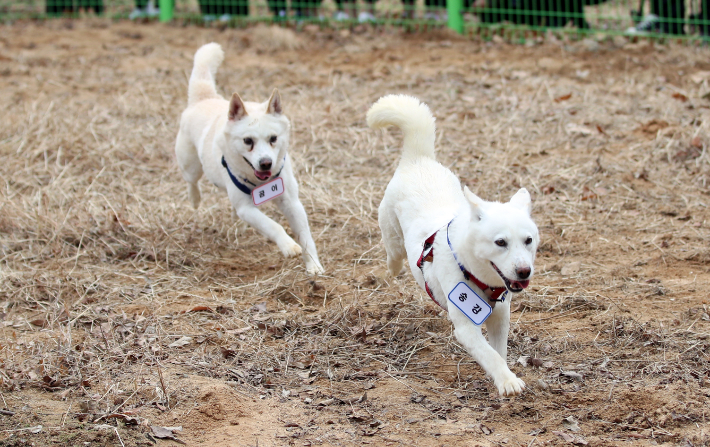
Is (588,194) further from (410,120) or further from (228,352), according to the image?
(228,352)

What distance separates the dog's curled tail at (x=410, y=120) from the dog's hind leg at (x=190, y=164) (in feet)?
7.36

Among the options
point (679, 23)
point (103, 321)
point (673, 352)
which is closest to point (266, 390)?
point (103, 321)

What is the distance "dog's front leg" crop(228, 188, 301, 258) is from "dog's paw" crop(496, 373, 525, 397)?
197 cm

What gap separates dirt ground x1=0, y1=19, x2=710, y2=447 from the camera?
3033 mm

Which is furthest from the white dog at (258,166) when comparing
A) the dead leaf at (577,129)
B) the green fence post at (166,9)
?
the green fence post at (166,9)

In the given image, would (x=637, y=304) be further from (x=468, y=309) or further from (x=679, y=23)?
(x=679, y=23)

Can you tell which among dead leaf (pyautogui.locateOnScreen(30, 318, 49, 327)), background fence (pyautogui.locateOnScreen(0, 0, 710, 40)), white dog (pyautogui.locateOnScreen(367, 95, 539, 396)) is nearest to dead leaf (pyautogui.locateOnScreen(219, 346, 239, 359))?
white dog (pyautogui.locateOnScreen(367, 95, 539, 396))

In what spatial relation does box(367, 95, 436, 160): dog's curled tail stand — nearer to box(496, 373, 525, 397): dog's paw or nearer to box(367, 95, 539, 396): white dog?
box(367, 95, 539, 396): white dog

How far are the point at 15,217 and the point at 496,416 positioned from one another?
12.8 feet

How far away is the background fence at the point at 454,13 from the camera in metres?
9.27

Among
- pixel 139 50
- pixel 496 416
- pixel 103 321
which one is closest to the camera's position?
pixel 496 416

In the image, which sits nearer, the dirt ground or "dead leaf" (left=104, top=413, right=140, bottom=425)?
"dead leaf" (left=104, top=413, right=140, bottom=425)

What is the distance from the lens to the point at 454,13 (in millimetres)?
10172

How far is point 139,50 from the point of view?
10445 millimetres
